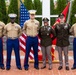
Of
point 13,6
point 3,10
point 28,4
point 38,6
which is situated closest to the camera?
point 28,4

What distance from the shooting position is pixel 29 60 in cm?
1279

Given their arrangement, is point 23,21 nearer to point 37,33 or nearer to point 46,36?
point 37,33

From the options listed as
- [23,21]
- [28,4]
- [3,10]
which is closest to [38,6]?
[28,4]

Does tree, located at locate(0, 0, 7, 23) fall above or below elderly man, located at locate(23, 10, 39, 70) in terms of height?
below

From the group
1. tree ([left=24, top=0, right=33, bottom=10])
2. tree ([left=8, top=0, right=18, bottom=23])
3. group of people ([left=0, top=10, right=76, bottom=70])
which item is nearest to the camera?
group of people ([left=0, top=10, right=76, bottom=70])

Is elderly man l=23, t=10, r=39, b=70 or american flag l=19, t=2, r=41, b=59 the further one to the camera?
american flag l=19, t=2, r=41, b=59

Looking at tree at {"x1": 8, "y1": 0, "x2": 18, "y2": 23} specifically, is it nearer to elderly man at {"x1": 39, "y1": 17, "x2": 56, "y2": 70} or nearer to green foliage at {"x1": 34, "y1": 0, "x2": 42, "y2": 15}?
green foliage at {"x1": 34, "y1": 0, "x2": 42, "y2": 15}

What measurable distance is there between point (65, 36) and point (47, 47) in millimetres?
617

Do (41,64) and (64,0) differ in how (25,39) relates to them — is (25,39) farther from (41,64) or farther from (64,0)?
(64,0)

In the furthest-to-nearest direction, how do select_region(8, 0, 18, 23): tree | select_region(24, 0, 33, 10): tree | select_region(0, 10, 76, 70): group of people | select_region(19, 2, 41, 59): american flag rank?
select_region(8, 0, 18, 23): tree, select_region(24, 0, 33, 10): tree, select_region(19, 2, 41, 59): american flag, select_region(0, 10, 76, 70): group of people

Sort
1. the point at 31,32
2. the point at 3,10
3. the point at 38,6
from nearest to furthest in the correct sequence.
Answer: the point at 31,32 → the point at 38,6 → the point at 3,10

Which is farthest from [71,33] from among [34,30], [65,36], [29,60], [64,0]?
[64,0]

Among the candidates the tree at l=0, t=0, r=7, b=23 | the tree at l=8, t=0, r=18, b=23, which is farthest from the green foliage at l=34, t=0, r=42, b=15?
the tree at l=0, t=0, r=7, b=23

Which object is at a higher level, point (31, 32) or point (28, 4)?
point (31, 32)
